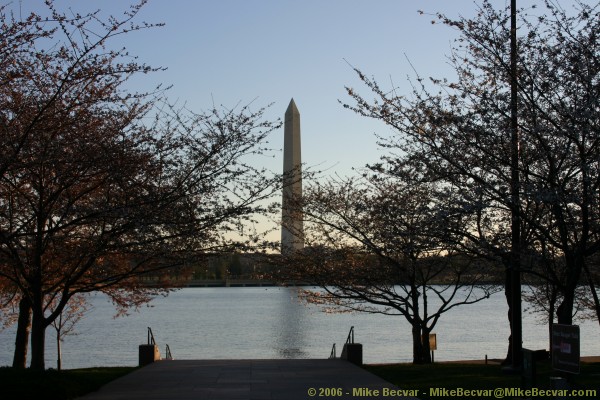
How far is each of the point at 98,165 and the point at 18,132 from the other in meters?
1.32

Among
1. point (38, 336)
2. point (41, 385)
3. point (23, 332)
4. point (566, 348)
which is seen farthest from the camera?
point (23, 332)

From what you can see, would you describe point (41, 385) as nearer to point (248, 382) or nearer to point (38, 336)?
point (38, 336)

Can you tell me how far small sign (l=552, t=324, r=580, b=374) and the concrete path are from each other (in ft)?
11.7

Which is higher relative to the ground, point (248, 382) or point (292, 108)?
point (292, 108)

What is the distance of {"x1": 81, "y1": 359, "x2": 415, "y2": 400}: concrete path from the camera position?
1409 centimetres

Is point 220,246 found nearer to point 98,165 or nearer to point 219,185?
point 219,185

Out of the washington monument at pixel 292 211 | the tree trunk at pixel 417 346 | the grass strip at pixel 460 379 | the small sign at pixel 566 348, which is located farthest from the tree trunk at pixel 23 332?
the small sign at pixel 566 348

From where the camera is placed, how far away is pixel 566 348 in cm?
1059

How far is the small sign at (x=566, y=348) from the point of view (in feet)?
34.1

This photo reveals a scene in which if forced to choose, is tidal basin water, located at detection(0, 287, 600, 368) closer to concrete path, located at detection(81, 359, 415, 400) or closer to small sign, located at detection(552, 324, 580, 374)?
concrete path, located at detection(81, 359, 415, 400)

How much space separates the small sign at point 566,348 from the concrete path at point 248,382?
355cm

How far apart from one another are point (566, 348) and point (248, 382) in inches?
288

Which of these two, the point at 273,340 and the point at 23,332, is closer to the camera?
the point at 23,332

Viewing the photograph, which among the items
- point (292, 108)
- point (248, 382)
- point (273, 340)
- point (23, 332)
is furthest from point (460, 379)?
Result: point (292, 108)
